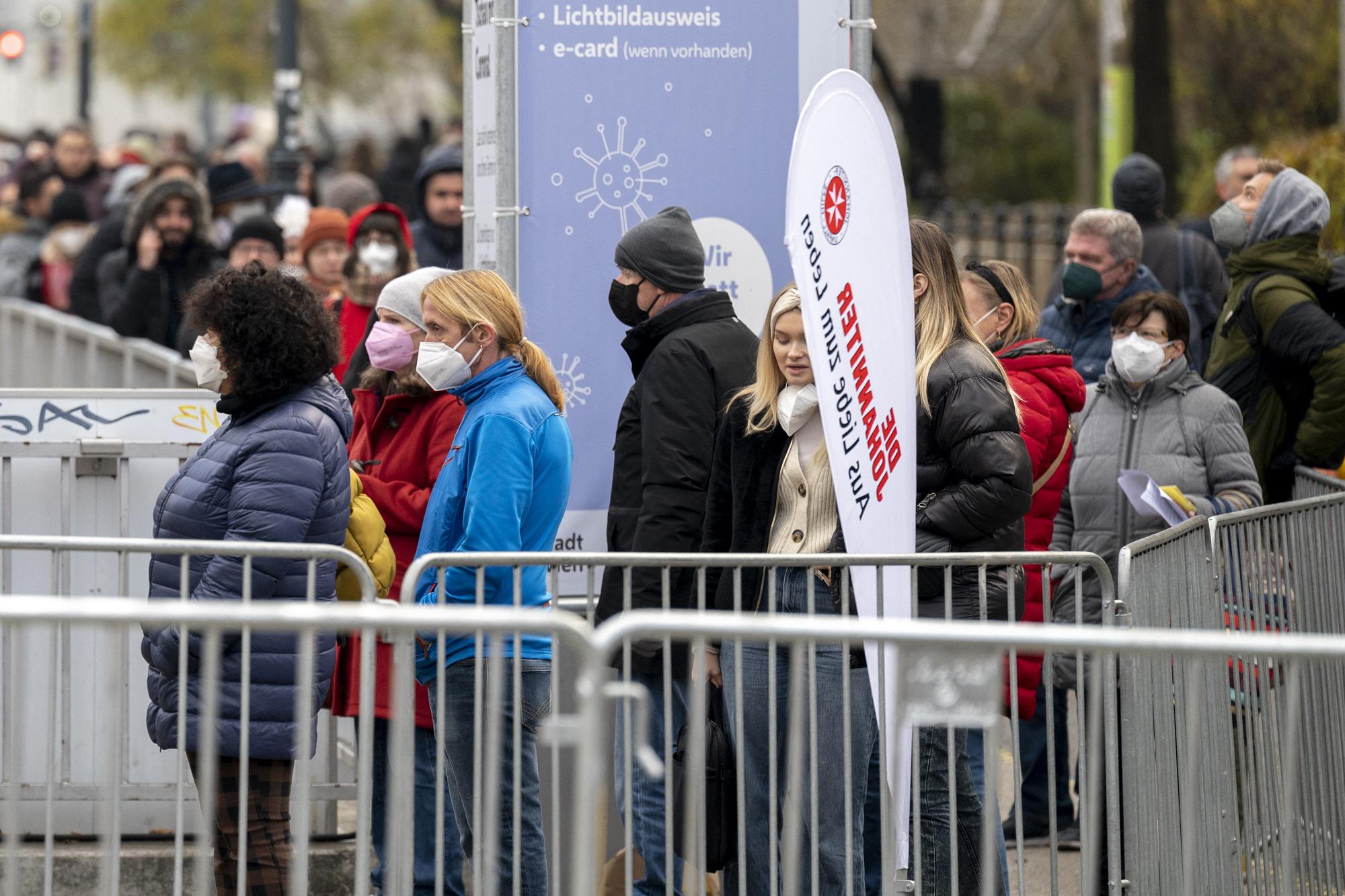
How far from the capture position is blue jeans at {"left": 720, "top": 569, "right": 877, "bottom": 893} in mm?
5105

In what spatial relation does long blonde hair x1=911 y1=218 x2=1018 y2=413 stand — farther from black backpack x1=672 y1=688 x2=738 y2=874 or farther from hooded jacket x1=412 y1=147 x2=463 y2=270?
hooded jacket x1=412 y1=147 x2=463 y2=270

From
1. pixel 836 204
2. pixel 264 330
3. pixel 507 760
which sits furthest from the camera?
pixel 507 760

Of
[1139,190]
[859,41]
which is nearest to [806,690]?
[859,41]

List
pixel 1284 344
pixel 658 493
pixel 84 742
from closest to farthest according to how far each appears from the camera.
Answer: pixel 658 493, pixel 84 742, pixel 1284 344

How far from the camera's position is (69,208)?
1468 cm

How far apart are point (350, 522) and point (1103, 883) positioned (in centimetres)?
265

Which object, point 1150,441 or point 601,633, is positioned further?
point 1150,441

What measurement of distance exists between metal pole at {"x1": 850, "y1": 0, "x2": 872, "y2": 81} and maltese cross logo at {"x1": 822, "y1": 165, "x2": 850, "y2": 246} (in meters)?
1.63

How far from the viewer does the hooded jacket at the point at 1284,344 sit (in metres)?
7.54

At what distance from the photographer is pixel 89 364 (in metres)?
10.5

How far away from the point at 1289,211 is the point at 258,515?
14.6 feet

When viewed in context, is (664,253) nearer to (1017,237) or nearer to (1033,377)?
(1033,377)

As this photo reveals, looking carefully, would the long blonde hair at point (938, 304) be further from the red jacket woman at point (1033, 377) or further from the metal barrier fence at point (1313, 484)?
the metal barrier fence at point (1313, 484)

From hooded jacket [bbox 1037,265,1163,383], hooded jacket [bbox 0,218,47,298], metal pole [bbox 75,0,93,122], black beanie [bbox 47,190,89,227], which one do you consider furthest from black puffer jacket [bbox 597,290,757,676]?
metal pole [bbox 75,0,93,122]
